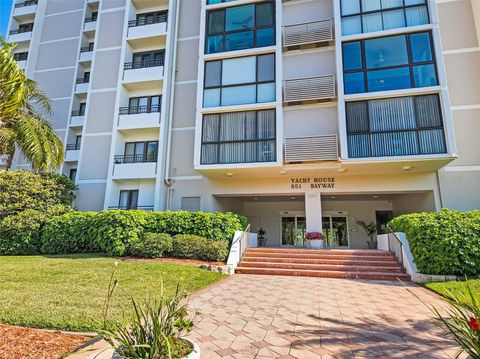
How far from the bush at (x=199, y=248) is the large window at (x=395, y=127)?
23.1ft

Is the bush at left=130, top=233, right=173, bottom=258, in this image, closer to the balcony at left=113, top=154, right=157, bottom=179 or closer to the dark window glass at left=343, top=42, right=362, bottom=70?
the balcony at left=113, top=154, right=157, bottom=179

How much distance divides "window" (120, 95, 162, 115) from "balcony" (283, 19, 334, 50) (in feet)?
28.1

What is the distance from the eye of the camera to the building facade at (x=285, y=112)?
496 inches

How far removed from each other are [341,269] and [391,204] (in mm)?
10179

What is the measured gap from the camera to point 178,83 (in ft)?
57.2

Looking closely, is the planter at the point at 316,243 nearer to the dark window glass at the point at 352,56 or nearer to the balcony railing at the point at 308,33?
the dark window glass at the point at 352,56

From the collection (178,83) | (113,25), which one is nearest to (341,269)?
(178,83)

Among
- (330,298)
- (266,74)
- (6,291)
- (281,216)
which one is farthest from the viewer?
(281,216)

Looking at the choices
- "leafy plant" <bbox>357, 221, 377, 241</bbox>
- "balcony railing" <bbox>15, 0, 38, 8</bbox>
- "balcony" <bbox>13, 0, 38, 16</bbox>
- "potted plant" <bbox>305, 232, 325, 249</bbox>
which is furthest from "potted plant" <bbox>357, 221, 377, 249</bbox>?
"balcony railing" <bbox>15, 0, 38, 8</bbox>

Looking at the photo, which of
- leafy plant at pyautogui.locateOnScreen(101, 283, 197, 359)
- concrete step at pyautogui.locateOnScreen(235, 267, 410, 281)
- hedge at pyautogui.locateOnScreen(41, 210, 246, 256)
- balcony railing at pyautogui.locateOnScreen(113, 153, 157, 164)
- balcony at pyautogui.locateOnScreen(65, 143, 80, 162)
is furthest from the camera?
balcony at pyautogui.locateOnScreen(65, 143, 80, 162)

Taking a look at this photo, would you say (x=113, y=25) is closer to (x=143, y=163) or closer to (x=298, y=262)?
(x=143, y=163)

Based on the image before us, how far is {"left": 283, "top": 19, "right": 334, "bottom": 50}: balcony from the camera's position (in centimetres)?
1470

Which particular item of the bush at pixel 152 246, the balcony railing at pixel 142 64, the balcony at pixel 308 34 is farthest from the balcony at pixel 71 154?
the balcony at pixel 308 34

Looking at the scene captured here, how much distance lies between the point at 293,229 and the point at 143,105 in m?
13.0
